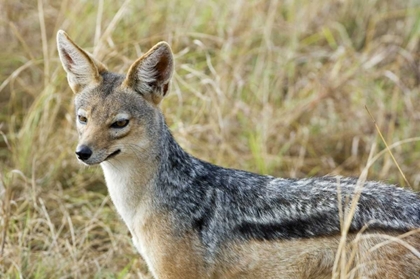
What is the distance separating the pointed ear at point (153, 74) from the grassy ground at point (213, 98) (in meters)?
1.54

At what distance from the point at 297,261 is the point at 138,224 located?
105 cm

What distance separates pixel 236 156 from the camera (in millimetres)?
8039

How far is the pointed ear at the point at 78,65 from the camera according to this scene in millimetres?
5492

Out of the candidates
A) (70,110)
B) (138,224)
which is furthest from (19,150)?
(138,224)

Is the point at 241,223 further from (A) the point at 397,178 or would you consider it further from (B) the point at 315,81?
(B) the point at 315,81

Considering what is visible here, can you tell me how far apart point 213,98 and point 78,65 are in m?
2.44

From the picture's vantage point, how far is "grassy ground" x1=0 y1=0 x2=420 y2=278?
697 centimetres

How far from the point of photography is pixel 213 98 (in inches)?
309

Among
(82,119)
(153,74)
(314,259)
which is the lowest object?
(314,259)

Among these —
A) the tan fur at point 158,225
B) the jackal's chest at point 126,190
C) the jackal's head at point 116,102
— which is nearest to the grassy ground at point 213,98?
the jackal's chest at point 126,190

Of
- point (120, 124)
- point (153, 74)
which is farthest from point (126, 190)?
point (153, 74)

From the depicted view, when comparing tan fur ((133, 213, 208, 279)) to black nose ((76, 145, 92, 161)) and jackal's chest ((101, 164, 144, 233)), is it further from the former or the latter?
black nose ((76, 145, 92, 161))

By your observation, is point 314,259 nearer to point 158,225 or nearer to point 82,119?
point 158,225

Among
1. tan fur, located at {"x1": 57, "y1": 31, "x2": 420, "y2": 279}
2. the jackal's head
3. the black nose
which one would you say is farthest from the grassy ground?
the black nose
